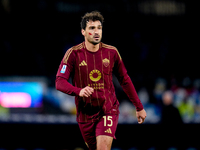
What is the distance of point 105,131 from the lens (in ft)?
11.6

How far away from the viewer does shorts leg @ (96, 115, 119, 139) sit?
355cm

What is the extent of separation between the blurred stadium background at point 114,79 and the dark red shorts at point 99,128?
9.37 feet

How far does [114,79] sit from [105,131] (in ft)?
17.1

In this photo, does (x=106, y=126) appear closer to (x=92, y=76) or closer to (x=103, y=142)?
(x=103, y=142)

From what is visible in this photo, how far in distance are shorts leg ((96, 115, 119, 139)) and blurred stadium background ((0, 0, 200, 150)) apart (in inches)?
117

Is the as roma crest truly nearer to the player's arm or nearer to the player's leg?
the player's arm

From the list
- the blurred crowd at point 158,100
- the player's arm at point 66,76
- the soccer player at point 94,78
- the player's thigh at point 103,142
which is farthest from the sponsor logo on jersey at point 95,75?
the blurred crowd at point 158,100

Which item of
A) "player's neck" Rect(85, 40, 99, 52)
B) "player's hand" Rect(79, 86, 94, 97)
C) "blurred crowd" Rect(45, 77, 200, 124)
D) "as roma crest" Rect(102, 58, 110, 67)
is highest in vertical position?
"player's neck" Rect(85, 40, 99, 52)

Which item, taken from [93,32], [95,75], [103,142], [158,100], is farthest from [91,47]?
[158,100]

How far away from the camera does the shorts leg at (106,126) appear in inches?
140

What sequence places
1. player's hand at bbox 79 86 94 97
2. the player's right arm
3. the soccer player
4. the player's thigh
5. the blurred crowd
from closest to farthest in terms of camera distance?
player's hand at bbox 79 86 94 97
the player's right arm
the player's thigh
the soccer player
the blurred crowd

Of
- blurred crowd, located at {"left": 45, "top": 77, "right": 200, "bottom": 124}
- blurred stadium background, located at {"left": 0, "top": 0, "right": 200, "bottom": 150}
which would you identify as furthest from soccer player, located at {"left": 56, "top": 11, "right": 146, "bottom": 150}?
blurred crowd, located at {"left": 45, "top": 77, "right": 200, "bottom": 124}

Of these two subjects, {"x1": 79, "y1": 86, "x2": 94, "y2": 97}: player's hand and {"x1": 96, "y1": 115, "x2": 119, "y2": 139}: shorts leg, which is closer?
{"x1": 79, "y1": 86, "x2": 94, "y2": 97}: player's hand

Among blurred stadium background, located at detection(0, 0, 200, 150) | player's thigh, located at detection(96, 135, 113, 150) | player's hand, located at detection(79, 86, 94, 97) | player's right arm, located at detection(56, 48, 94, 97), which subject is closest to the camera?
player's hand, located at detection(79, 86, 94, 97)
